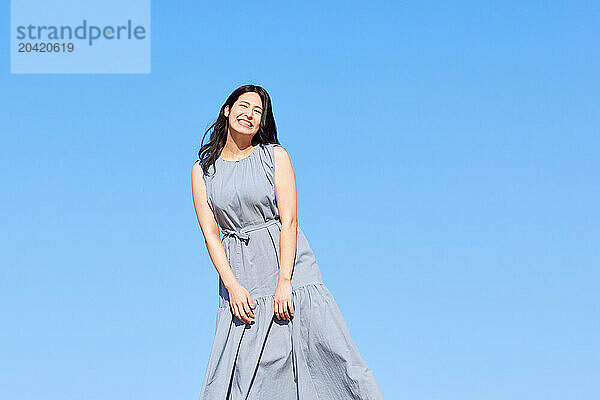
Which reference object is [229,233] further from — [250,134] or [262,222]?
[250,134]

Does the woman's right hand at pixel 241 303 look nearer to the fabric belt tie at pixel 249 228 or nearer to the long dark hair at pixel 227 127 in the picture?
the fabric belt tie at pixel 249 228

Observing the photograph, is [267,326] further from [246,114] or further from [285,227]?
[246,114]

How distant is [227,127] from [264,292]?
3.56ft

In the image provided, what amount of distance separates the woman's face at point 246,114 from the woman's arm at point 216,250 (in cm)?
37

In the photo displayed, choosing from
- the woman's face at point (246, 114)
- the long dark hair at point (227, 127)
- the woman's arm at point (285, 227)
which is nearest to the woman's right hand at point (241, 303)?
the woman's arm at point (285, 227)

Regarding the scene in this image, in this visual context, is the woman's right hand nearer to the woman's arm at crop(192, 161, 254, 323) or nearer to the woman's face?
the woman's arm at crop(192, 161, 254, 323)

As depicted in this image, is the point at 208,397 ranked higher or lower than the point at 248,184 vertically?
lower

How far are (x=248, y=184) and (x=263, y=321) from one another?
82cm

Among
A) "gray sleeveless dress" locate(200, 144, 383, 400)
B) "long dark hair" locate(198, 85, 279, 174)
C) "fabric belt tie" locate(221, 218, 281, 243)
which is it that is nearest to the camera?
"gray sleeveless dress" locate(200, 144, 383, 400)

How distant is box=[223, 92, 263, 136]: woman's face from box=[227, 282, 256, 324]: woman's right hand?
3.15 feet

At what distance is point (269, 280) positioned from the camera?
5367 millimetres

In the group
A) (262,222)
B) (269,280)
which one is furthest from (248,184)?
(269,280)

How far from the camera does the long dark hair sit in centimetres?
558

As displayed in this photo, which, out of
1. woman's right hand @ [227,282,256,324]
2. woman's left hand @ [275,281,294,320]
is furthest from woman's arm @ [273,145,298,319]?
woman's right hand @ [227,282,256,324]
